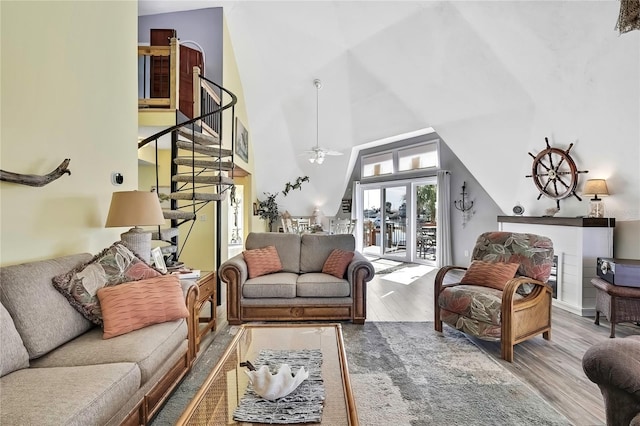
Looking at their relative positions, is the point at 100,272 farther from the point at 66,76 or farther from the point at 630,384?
the point at 630,384

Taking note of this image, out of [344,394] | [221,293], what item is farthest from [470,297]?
[221,293]

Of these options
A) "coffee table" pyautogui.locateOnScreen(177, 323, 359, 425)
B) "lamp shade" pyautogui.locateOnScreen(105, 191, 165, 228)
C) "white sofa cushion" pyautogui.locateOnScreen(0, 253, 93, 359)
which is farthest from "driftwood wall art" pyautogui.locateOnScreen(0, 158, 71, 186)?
"coffee table" pyautogui.locateOnScreen(177, 323, 359, 425)

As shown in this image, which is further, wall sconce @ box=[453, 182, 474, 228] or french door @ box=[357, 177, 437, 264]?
french door @ box=[357, 177, 437, 264]

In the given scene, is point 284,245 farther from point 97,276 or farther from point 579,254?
point 579,254

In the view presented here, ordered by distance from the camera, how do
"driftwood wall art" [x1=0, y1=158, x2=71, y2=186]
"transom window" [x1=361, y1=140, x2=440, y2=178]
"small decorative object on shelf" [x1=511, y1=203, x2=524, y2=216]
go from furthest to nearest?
1. "transom window" [x1=361, y1=140, x2=440, y2=178]
2. "small decorative object on shelf" [x1=511, y1=203, x2=524, y2=216]
3. "driftwood wall art" [x1=0, y1=158, x2=71, y2=186]

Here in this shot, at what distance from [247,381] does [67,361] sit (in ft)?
2.94

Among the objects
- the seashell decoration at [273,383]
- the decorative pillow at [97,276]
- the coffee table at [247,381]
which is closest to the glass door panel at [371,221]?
the coffee table at [247,381]

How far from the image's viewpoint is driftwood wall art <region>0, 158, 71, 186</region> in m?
1.84

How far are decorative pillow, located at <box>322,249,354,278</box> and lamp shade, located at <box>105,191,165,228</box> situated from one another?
1.88m

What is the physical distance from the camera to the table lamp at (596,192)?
3.64 meters

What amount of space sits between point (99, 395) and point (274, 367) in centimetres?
77

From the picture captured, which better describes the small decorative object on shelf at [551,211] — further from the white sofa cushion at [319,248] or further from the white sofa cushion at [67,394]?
the white sofa cushion at [67,394]

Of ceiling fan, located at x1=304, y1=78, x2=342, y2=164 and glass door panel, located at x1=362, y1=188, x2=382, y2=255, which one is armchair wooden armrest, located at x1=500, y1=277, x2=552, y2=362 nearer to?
ceiling fan, located at x1=304, y1=78, x2=342, y2=164

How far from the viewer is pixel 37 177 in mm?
2021
